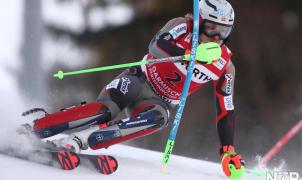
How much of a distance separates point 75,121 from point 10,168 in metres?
0.67

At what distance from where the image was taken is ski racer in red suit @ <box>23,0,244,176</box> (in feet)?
13.2

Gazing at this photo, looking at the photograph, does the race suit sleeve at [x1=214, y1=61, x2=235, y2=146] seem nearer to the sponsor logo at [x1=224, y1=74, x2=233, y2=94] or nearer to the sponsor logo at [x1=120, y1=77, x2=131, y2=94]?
the sponsor logo at [x1=224, y1=74, x2=233, y2=94]

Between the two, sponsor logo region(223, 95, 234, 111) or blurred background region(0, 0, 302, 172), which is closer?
sponsor logo region(223, 95, 234, 111)

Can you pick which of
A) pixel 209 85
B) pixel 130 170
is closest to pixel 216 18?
pixel 130 170

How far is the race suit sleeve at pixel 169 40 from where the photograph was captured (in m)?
4.05

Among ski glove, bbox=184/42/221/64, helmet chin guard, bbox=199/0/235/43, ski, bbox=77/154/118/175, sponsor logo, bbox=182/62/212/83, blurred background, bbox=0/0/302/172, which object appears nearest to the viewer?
ski, bbox=77/154/118/175

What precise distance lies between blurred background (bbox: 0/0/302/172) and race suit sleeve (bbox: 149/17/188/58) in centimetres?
644

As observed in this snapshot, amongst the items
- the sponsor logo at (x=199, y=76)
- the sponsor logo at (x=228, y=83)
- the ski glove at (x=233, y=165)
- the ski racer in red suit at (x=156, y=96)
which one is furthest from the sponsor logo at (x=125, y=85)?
the ski glove at (x=233, y=165)

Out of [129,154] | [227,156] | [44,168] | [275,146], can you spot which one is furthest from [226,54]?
[275,146]

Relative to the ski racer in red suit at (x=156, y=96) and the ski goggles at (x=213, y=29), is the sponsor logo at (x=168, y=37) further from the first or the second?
the ski goggles at (x=213, y=29)

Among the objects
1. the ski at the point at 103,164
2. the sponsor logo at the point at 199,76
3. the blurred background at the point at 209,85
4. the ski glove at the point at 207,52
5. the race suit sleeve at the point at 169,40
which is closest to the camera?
the ski at the point at 103,164

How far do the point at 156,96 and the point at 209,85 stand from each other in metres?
7.11

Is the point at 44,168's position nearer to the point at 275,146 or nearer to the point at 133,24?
the point at 275,146

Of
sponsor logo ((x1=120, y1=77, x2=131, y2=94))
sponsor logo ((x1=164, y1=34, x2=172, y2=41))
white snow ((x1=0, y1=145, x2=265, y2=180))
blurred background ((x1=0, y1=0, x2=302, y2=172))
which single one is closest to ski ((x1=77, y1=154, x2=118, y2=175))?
white snow ((x1=0, y1=145, x2=265, y2=180))
